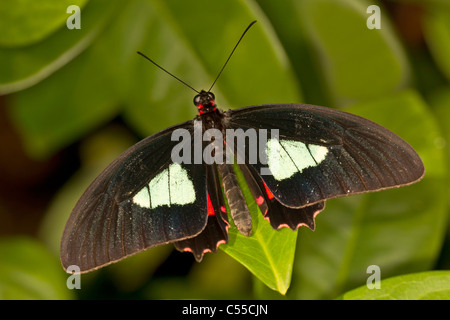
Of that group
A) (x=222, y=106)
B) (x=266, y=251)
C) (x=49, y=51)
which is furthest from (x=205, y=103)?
(x=49, y=51)

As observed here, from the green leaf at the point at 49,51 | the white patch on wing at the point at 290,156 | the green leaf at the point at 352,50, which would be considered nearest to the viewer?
the white patch on wing at the point at 290,156

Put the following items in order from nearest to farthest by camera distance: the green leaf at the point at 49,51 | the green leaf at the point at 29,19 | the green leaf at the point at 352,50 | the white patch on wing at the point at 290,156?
the white patch on wing at the point at 290,156 → the green leaf at the point at 29,19 → the green leaf at the point at 49,51 → the green leaf at the point at 352,50

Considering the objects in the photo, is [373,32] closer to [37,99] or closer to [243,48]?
[243,48]

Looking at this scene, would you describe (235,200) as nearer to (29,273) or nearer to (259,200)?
(259,200)

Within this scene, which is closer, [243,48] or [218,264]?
[243,48]

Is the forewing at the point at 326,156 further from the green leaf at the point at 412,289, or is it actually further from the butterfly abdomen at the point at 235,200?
the green leaf at the point at 412,289

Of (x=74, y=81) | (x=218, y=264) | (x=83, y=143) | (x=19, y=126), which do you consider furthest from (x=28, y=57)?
(x=218, y=264)

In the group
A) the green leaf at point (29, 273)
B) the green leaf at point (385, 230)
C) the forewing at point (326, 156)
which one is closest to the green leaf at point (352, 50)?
the green leaf at point (385, 230)
